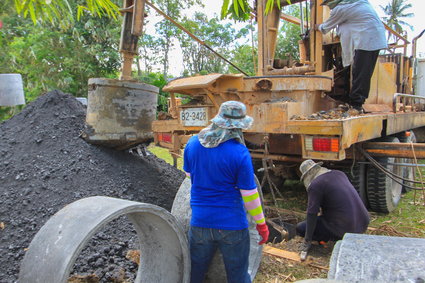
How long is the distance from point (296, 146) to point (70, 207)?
2.96 meters

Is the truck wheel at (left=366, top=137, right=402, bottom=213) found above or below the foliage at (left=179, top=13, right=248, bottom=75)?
below

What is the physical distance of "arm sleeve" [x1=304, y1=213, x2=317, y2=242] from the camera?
3.73m

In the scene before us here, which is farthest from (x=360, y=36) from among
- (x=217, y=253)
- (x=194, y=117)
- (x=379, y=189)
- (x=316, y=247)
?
(x=217, y=253)

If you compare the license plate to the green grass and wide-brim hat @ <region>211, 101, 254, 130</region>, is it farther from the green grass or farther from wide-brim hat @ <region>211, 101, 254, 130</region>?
the green grass

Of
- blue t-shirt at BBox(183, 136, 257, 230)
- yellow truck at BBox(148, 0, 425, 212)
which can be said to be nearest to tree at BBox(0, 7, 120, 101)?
yellow truck at BBox(148, 0, 425, 212)

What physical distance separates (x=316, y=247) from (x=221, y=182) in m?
2.05

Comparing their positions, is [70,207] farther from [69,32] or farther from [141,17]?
[69,32]

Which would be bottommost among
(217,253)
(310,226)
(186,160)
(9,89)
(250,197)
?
(217,253)

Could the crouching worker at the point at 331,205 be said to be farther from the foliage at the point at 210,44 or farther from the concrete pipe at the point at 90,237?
the foliage at the point at 210,44

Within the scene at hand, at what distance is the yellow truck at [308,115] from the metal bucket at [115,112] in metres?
0.41

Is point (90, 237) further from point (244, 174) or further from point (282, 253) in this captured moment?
point (282, 253)

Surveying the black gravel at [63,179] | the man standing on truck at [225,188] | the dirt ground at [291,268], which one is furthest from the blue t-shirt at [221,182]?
the black gravel at [63,179]

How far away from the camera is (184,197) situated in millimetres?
3297

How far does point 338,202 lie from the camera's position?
145 inches
